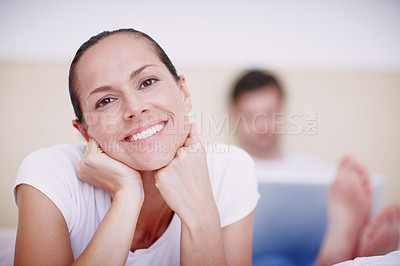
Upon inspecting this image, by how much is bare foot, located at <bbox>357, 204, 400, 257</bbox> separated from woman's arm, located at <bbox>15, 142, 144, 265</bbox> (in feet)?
3.61

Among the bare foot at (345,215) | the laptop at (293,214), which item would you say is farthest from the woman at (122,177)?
the bare foot at (345,215)

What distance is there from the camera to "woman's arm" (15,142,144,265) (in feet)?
2.19

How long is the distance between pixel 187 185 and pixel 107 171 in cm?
20

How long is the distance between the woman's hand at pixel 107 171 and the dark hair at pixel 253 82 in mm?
1413

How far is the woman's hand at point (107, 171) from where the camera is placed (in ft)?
2.51

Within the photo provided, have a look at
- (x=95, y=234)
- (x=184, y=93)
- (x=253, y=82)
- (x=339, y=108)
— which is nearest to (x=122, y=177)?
(x=95, y=234)

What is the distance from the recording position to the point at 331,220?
4.75 ft

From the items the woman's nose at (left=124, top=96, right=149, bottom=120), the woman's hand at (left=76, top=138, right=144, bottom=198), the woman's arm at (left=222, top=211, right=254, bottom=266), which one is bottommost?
the woman's arm at (left=222, top=211, right=254, bottom=266)

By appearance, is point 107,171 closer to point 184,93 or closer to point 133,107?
point 133,107

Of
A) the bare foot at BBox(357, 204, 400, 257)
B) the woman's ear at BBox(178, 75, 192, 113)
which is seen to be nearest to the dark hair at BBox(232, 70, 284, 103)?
the bare foot at BBox(357, 204, 400, 257)

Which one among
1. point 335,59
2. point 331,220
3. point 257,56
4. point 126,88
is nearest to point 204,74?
point 257,56

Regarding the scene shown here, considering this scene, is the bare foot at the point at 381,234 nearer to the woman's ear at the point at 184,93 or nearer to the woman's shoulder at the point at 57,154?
the woman's ear at the point at 184,93

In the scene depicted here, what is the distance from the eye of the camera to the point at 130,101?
27.9 inches

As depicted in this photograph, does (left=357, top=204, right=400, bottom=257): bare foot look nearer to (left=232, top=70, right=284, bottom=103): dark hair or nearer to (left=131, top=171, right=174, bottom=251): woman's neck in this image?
(left=131, top=171, right=174, bottom=251): woman's neck
